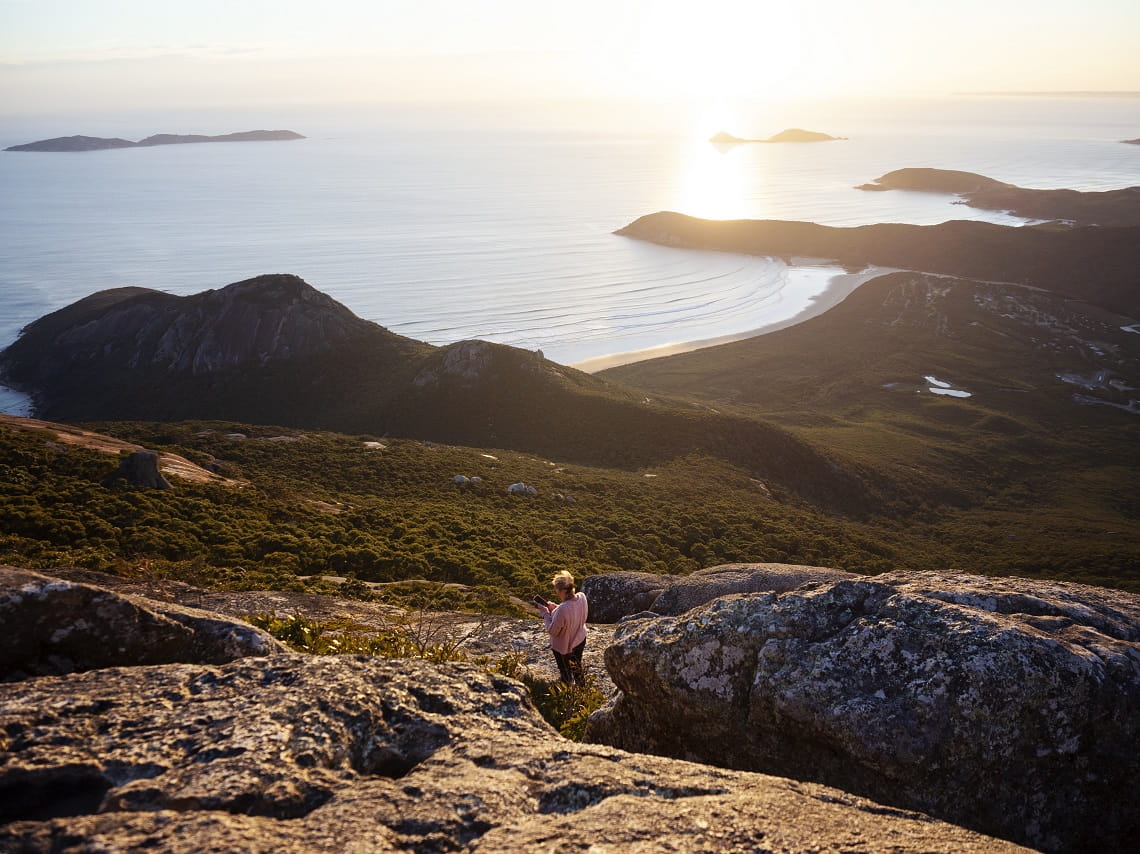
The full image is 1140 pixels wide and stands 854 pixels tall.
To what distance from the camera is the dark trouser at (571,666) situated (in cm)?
1101

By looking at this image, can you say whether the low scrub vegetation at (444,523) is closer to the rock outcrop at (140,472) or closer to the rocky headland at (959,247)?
the rock outcrop at (140,472)

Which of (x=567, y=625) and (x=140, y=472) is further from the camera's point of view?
(x=140, y=472)

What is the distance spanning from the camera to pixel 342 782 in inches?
176

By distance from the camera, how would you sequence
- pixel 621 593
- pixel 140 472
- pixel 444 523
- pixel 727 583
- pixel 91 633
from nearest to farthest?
pixel 91 633, pixel 727 583, pixel 621 593, pixel 140 472, pixel 444 523

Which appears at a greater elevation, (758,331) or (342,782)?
(342,782)

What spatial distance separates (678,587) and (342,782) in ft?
49.8

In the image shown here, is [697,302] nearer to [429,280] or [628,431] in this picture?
[429,280]

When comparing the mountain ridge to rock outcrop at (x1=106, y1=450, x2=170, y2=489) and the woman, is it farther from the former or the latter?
the woman

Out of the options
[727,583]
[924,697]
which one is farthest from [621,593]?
[924,697]

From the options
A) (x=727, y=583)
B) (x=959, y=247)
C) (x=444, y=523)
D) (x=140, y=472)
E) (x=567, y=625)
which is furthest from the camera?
(x=959, y=247)

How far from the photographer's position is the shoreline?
92750mm

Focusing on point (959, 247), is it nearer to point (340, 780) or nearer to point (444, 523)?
point (444, 523)

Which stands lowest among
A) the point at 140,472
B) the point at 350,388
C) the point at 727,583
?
the point at 350,388

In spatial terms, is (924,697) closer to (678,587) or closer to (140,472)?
(678,587)
